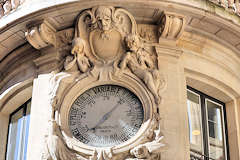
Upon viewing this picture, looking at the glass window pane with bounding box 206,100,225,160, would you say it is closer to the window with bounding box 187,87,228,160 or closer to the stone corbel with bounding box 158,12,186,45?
the window with bounding box 187,87,228,160

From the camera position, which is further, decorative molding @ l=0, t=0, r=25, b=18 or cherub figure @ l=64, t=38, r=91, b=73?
decorative molding @ l=0, t=0, r=25, b=18

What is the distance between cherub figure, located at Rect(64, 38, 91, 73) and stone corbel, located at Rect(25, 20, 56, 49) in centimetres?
59

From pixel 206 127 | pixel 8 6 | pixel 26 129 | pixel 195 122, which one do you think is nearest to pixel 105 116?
pixel 195 122

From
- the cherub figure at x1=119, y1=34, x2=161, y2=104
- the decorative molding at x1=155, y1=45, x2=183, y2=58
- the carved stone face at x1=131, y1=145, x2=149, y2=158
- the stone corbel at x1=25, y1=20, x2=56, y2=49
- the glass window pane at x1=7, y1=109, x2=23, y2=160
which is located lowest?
the carved stone face at x1=131, y1=145, x2=149, y2=158

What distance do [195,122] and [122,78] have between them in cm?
197

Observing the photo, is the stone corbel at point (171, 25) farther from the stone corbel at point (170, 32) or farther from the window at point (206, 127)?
the window at point (206, 127)

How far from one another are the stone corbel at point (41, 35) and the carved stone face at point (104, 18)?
3.46 ft

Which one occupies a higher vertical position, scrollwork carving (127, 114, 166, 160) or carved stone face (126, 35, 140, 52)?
carved stone face (126, 35, 140, 52)

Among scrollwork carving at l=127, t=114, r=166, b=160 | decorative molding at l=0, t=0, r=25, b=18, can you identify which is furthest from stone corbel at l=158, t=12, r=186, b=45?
decorative molding at l=0, t=0, r=25, b=18

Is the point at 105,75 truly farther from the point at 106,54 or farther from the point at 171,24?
the point at 171,24

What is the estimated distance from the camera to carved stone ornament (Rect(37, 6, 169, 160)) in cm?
1236

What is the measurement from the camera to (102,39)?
1327 cm

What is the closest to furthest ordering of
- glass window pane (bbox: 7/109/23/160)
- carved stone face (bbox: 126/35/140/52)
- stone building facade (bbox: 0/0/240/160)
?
1. stone building facade (bbox: 0/0/240/160)
2. carved stone face (bbox: 126/35/140/52)
3. glass window pane (bbox: 7/109/23/160)

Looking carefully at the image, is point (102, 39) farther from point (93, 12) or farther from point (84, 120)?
point (84, 120)
